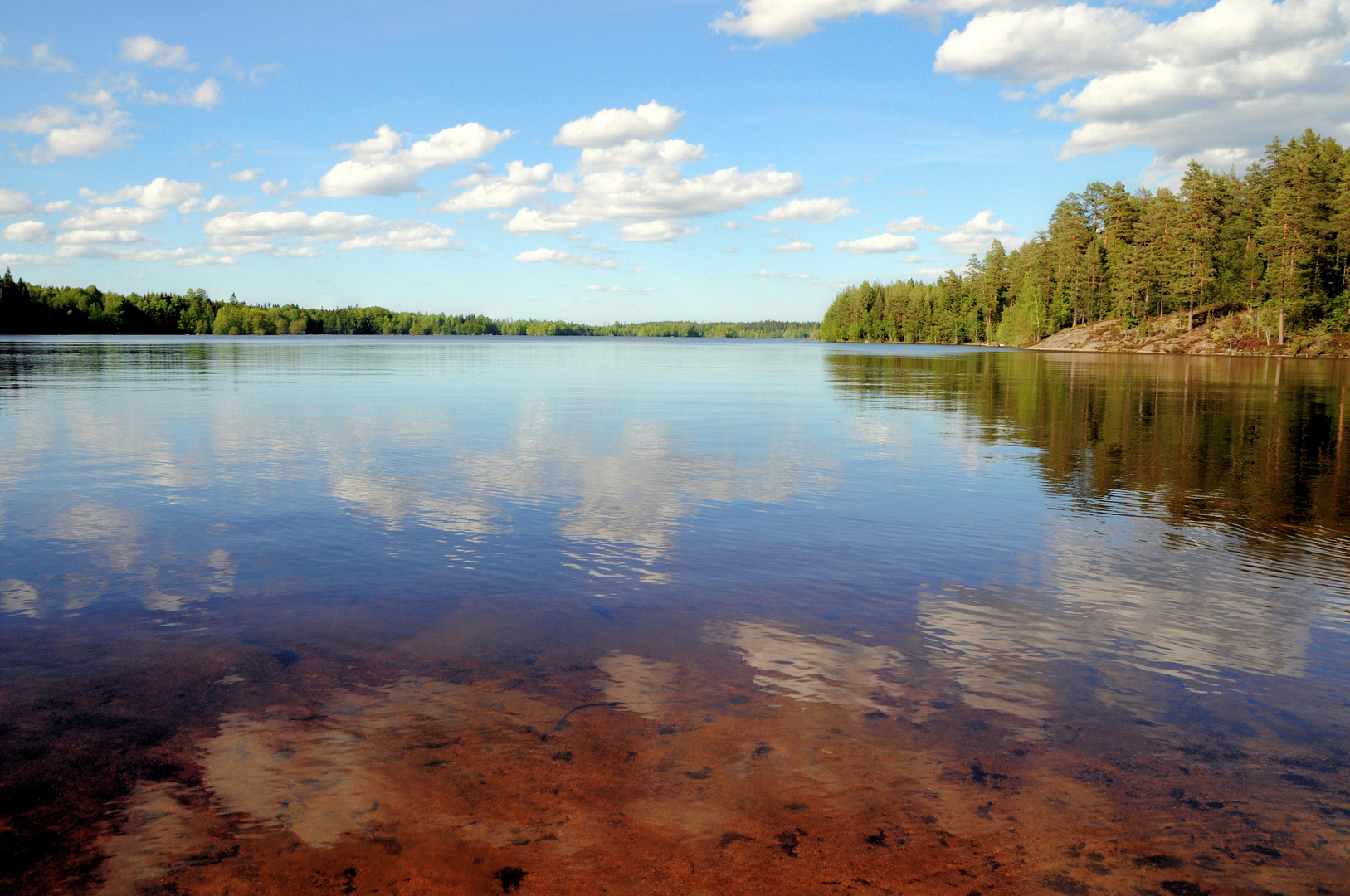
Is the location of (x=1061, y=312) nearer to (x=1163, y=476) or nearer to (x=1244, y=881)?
(x=1163, y=476)

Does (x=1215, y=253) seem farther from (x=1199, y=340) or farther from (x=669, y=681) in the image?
(x=669, y=681)

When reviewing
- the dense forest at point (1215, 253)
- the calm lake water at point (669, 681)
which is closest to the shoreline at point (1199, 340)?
the dense forest at point (1215, 253)

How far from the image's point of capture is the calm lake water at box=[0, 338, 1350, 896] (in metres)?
5.31

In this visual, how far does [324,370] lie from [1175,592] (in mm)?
66397

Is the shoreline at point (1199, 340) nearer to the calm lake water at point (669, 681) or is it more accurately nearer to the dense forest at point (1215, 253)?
the dense forest at point (1215, 253)

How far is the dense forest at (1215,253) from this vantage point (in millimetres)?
104750

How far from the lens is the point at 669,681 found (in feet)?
25.7

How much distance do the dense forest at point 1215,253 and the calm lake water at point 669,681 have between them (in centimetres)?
10806

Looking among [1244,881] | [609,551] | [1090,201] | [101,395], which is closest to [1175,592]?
[1244,881]

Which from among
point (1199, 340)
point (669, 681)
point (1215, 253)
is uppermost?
point (1215, 253)

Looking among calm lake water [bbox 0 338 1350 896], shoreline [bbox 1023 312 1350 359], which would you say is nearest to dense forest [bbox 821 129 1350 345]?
shoreline [bbox 1023 312 1350 359]

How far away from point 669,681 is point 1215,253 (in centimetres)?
13836

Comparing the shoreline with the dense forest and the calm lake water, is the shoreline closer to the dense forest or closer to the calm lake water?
the dense forest

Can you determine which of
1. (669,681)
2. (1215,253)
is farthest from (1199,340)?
(669,681)
